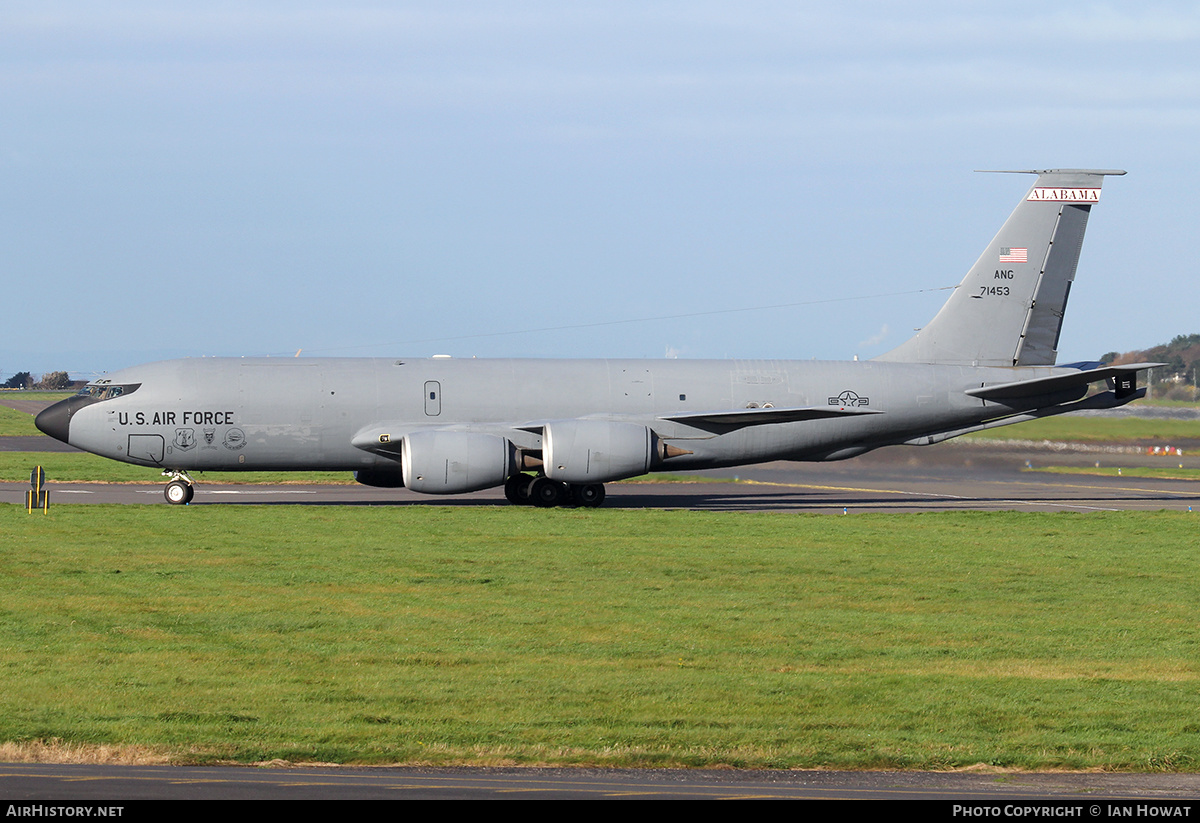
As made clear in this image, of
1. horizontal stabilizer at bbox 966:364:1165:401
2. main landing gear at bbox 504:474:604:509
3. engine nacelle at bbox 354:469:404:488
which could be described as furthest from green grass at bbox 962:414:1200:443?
engine nacelle at bbox 354:469:404:488

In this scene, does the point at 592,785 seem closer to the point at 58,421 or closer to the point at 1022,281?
the point at 58,421

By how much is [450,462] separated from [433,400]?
2.76 metres

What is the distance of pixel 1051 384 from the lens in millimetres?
38625

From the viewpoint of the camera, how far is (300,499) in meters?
40.0

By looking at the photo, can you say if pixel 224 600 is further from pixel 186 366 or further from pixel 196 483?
pixel 196 483

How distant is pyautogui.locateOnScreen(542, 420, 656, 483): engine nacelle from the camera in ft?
118

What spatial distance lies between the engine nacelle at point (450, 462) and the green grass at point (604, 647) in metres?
5.92

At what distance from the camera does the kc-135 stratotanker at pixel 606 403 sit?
36.0 meters

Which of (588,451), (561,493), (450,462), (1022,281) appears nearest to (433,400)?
(450,462)

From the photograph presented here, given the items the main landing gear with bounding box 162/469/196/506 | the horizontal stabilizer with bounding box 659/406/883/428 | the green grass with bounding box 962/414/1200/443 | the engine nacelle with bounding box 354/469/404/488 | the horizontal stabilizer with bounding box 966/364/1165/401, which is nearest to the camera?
the main landing gear with bounding box 162/469/196/506

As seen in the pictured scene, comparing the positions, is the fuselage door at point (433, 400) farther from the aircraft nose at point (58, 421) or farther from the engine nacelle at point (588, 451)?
the aircraft nose at point (58, 421)

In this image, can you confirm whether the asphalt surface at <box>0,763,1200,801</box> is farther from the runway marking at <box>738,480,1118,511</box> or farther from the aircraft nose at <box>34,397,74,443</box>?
the runway marking at <box>738,480,1118,511</box>

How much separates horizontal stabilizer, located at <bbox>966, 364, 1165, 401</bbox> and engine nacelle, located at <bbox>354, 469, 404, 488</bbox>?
1705cm
